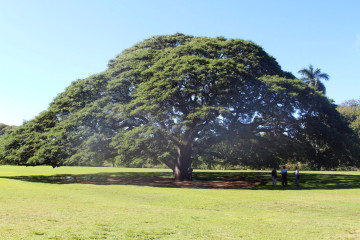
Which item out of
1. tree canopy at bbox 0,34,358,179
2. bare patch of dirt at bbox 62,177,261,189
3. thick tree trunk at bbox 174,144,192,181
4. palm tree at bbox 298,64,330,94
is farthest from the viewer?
palm tree at bbox 298,64,330,94

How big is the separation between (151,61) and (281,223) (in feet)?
75.3

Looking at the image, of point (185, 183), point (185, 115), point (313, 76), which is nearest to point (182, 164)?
point (185, 183)

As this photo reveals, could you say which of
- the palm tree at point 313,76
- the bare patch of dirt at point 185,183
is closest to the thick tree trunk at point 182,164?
the bare patch of dirt at point 185,183

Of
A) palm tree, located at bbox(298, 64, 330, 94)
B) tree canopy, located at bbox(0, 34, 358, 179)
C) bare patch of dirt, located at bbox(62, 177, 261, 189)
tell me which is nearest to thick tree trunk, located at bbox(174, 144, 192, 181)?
tree canopy, located at bbox(0, 34, 358, 179)

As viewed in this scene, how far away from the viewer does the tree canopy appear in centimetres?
2539

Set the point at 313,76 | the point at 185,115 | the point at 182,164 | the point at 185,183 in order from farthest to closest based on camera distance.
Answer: the point at 313,76 → the point at 182,164 → the point at 185,183 → the point at 185,115

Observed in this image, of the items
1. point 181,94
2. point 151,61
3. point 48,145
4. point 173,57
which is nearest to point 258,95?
point 181,94

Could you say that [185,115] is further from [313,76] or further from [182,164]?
[313,76]

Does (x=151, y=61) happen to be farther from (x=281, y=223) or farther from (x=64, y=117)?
(x=281, y=223)

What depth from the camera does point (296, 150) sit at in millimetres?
29375

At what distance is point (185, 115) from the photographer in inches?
1040

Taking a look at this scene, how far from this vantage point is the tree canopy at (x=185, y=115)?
25.4m

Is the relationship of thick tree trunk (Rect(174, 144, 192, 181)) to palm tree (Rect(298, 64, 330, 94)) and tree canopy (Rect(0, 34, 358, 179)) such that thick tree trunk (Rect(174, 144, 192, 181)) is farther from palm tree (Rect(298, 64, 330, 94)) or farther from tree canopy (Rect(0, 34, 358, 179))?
palm tree (Rect(298, 64, 330, 94))

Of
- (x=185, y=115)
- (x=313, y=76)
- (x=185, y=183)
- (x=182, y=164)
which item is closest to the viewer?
Answer: (x=185, y=115)
